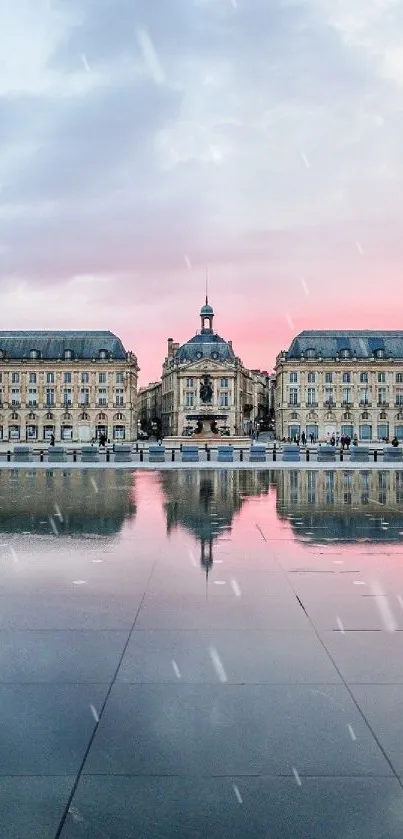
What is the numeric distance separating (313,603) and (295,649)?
1.96 meters

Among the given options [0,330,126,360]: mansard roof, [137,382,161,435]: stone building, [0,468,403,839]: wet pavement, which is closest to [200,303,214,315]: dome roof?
[0,330,126,360]: mansard roof

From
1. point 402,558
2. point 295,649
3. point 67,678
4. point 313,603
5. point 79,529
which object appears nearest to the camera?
point 67,678

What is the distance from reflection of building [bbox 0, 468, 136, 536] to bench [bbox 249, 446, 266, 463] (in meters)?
12.0

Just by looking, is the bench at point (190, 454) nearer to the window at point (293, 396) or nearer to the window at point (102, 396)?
the window at point (102, 396)

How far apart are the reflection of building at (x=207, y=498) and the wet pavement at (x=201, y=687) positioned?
1.36 m

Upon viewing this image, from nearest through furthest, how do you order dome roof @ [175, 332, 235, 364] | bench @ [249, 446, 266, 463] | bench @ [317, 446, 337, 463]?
1. bench @ [249, 446, 266, 463]
2. bench @ [317, 446, 337, 463]
3. dome roof @ [175, 332, 235, 364]

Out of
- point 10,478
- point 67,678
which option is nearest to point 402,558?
point 67,678

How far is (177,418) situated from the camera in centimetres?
12712

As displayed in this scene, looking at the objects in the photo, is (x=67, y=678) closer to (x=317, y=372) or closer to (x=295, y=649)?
(x=295, y=649)

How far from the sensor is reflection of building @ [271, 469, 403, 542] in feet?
51.2

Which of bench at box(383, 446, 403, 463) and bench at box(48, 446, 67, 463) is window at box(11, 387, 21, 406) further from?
bench at box(383, 446, 403, 463)

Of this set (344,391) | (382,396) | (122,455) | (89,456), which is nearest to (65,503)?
(89,456)

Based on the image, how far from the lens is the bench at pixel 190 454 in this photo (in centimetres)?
4400

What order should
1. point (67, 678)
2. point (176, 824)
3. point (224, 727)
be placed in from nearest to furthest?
point (176, 824) → point (224, 727) → point (67, 678)
